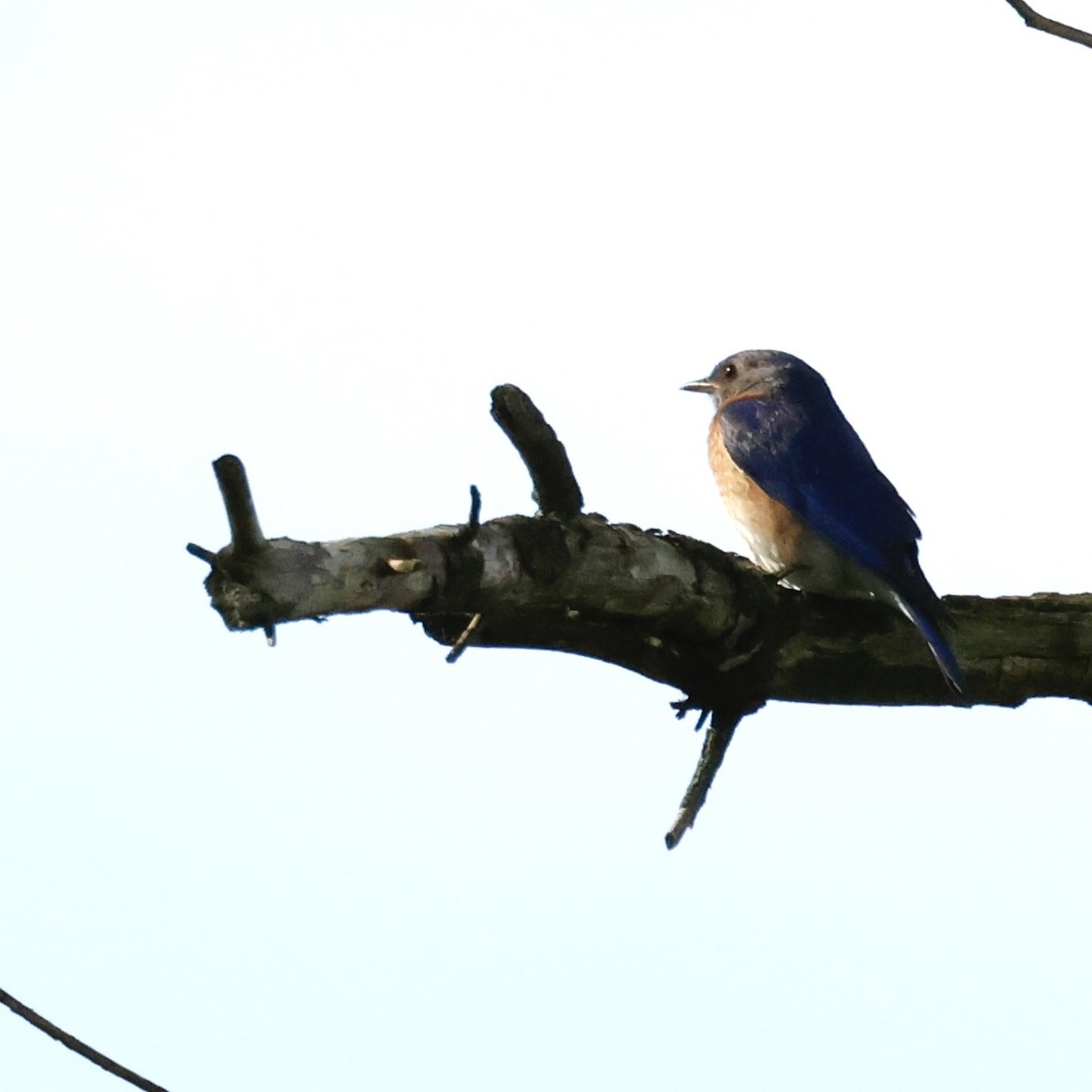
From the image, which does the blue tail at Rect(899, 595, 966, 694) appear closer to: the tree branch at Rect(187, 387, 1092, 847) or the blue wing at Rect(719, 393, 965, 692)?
the blue wing at Rect(719, 393, 965, 692)

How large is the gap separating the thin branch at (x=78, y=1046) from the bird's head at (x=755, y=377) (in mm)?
6019

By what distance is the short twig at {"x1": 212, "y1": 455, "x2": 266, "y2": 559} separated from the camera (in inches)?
141

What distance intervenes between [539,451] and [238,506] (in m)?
1.64

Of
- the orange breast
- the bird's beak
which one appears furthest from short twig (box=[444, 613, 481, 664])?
the bird's beak

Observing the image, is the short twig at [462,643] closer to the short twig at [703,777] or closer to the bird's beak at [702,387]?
the short twig at [703,777]

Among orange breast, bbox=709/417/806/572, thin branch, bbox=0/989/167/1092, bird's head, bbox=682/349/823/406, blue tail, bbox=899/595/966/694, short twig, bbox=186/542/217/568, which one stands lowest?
thin branch, bbox=0/989/167/1092

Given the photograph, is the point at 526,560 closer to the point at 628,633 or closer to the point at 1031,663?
the point at 628,633

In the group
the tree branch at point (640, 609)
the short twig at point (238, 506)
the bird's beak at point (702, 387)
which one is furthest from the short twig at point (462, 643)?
the bird's beak at point (702, 387)

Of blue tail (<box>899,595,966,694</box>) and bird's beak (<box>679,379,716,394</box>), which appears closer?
blue tail (<box>899,595,966,694</box>)

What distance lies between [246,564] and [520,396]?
5.21ft

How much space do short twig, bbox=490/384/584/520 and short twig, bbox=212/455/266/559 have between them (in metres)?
1.48

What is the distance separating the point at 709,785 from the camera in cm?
570

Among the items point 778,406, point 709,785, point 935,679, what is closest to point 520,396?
point 709,785

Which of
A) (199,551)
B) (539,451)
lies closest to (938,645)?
(539,451)
